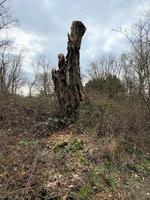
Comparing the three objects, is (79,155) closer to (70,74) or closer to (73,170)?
(73,170)

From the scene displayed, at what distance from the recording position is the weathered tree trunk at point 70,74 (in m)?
14.8

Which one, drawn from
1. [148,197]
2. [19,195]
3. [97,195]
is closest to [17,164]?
[19,195]

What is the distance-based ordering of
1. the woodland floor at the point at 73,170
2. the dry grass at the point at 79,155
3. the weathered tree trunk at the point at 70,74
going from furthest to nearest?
the weathered tree trunk at the point at 70,74 < the dry grass at the point at 79,155 < the woodland floor at the point at 73,170

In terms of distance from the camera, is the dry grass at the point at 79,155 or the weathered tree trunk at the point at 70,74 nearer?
the dry grass at the point at 79,155

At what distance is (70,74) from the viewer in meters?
14.9

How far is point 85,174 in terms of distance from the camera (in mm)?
9180

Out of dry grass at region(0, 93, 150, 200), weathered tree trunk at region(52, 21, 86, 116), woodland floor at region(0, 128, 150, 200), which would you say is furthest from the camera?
weathered tree trunk at region(52, 21, 86, 116)

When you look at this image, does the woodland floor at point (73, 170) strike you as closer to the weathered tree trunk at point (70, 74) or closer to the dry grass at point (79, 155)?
the dry grass at point (79, 155)

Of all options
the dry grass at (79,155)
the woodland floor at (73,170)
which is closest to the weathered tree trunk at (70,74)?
the dry grass at (79,155)

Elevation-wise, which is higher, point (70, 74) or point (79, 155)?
point (70, 74)

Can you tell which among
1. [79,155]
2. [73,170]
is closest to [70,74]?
[79,155]

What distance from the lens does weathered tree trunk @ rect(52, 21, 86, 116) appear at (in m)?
14.8

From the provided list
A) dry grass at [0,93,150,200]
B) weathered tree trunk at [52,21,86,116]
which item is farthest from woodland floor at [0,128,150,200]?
weathered tree trunk at [52,21,86,116]

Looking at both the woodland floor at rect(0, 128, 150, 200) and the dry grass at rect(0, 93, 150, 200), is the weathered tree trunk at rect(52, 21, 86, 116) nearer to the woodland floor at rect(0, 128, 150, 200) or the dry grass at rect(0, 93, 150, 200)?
the dry grass at rect(0, 93, 150, 200)
